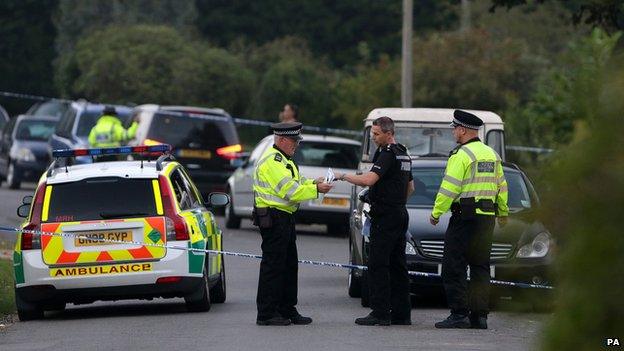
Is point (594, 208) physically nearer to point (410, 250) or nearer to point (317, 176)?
point (410, 250)

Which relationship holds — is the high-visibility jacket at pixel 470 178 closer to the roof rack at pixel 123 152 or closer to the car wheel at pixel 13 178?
the roof rack at pixel 123 152

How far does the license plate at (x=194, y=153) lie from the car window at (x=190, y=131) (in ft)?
0.24

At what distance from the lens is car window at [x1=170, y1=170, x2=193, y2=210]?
13.7m

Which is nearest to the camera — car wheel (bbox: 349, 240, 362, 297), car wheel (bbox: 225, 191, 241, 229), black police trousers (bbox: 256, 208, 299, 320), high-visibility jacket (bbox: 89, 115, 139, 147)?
black police trousers (bbox: 256, 208, 299, 320)

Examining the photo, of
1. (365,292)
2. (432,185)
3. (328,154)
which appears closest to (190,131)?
(328,154)

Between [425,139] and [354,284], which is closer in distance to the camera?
[354,284]

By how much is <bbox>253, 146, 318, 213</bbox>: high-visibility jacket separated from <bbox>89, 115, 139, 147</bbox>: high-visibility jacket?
1453 centimetres

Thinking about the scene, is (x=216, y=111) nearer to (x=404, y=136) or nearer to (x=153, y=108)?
(x=153, y=108)

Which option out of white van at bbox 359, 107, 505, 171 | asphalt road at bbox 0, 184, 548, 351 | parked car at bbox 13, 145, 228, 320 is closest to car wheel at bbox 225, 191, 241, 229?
white van at bbox 359, 107, 505, 171

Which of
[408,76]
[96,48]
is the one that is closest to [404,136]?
[408,76]

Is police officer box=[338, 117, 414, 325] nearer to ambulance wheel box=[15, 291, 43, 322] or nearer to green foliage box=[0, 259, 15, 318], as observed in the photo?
ambulance wheel box=[15, 291, 43, 322]

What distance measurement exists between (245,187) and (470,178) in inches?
505

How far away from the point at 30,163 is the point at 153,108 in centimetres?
822

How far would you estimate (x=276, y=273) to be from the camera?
1252cm
